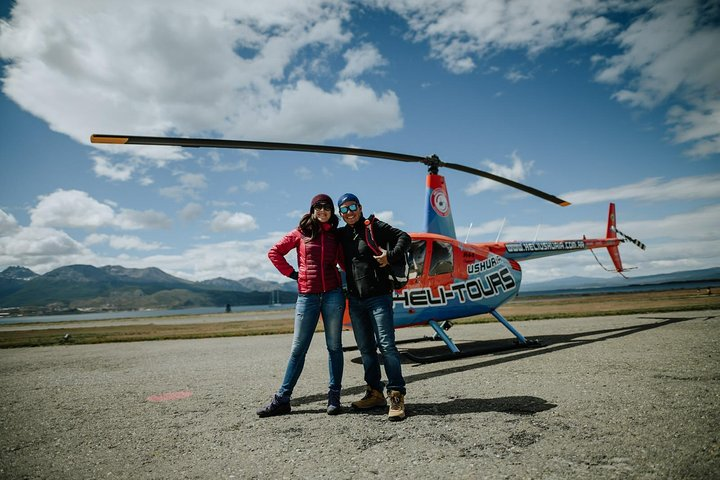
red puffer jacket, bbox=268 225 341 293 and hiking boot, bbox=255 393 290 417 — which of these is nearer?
hiking boot, bbox=255 393 290 417

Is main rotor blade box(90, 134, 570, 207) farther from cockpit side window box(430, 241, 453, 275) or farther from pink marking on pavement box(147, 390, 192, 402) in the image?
pink marking on pavement box(147, 390, 192, 402)

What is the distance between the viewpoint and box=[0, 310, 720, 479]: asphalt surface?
2.57 m

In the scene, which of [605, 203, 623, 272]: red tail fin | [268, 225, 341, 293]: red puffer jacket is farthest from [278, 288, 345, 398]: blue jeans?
[605, 203, 623, 272]: red tail fin

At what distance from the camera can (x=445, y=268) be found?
736 centimetres

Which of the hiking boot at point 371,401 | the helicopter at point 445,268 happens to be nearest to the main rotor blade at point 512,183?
the helicopter at point 445,268

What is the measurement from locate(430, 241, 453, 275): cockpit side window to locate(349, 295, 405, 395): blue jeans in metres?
3.35

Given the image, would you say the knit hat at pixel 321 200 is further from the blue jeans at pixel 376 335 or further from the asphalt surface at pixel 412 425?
the asphalt surface at pixel 412 425

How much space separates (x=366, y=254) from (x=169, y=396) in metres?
3.67

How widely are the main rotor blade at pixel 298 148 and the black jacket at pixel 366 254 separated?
2.33m

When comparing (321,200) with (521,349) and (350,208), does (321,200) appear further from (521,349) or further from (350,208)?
(521,349)

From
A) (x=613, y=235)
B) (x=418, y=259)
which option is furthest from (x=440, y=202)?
(x=613, y=235)

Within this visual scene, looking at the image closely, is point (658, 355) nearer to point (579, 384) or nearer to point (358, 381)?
point (579, 384)

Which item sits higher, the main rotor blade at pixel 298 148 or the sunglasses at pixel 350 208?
the main rotor blade at pixel 298 148

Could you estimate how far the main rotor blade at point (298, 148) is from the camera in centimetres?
486
